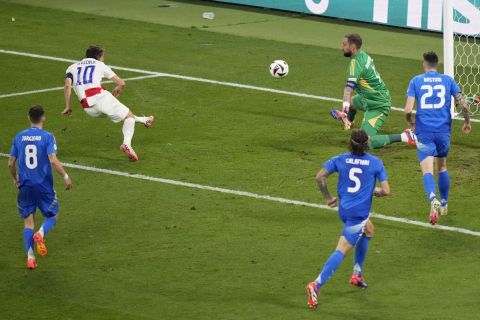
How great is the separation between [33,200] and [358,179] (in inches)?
159

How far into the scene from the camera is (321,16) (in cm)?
3025

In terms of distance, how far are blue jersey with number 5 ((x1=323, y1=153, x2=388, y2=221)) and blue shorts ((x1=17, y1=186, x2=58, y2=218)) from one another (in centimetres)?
361

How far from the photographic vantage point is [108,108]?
63.0ft

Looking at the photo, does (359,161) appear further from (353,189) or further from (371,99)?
(371,99)

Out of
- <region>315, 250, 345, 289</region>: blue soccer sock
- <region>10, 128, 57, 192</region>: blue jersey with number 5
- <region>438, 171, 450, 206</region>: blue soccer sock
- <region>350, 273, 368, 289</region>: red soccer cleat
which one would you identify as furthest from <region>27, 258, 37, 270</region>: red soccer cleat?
<region>438, 171, 450, 206</region>: blue soccer sock

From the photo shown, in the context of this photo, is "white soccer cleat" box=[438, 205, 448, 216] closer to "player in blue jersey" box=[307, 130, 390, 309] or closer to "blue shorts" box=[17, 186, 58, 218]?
"player in blue jersey" box=[307, 130, 390, 309]

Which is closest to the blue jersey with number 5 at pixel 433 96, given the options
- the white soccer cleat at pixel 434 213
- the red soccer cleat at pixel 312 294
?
the white soccer cleat at pixel 434 213

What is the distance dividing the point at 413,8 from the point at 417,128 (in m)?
12.4

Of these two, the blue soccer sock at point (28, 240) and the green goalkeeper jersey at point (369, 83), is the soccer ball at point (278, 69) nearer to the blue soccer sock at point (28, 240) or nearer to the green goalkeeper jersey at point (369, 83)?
the green goalkeeper jersey at point (369, 83)

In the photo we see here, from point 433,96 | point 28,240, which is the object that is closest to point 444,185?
point 433,96

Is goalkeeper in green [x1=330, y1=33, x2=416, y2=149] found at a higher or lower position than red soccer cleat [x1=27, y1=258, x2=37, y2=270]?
higher

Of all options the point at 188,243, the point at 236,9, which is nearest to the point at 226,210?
the point at 188,243

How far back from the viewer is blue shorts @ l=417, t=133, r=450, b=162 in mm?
16250

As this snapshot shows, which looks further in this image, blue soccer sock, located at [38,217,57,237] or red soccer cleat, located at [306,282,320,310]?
blue soccer sock, located at [38,217,57,237]
